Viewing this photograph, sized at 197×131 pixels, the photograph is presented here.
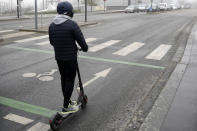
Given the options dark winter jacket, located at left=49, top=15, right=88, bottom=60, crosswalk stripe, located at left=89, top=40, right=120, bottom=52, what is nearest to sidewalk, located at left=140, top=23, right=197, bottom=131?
dark winter jacket, located at left=49, top=15, right=88, bottom=60

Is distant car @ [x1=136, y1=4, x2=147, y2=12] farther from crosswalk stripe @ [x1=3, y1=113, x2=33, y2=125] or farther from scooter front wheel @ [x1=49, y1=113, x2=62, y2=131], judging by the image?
scooter front wheel @ [x1=49, y1=113, x2=62, y2=131]

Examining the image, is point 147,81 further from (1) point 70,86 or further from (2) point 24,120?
(2) point 24,120

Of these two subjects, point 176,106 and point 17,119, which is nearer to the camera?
point 17,119

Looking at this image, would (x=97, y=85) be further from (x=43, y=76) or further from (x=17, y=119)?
(x=17, y=119)

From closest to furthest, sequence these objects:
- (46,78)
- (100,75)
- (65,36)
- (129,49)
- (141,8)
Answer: (65,36)
(46,78)
(100,75)
(129,49)
(141,8)

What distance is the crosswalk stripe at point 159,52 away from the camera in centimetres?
936

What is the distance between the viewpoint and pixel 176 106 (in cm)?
A: 493

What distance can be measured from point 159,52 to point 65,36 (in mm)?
6919

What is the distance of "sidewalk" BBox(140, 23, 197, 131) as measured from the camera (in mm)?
4191

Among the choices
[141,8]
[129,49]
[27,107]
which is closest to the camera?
[27,107]

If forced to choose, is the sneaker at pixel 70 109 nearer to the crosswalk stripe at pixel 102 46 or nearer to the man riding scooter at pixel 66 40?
the man riding scooter at pixel 66 40

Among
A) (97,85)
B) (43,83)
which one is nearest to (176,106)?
(97,85)

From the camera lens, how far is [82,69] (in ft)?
24.8

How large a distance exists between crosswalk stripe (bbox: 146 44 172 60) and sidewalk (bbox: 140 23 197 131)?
1.93m
